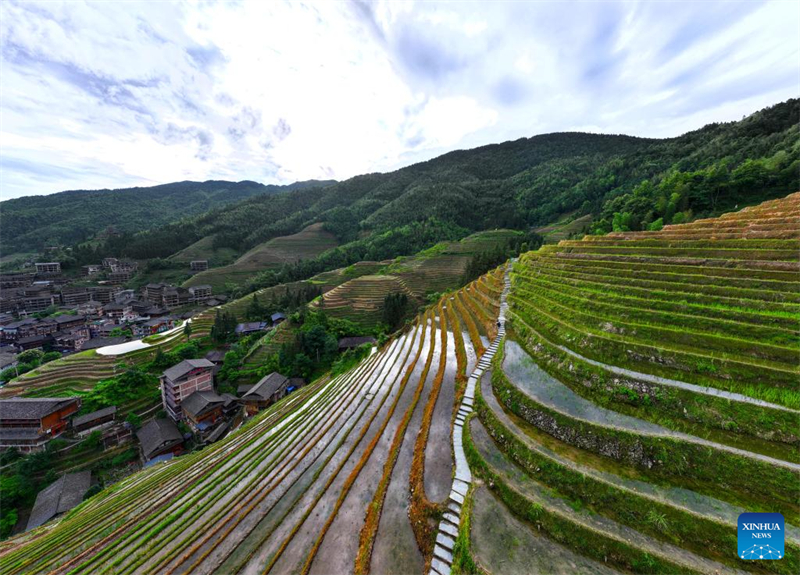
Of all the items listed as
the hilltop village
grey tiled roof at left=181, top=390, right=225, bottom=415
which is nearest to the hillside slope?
grey tiled roof at left=181, top=390, right=225, bottom=415

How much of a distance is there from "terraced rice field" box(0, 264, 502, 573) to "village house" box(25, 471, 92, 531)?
15.2ft

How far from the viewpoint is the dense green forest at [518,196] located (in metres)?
31.2

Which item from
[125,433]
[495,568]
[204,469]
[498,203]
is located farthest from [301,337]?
[498,203]

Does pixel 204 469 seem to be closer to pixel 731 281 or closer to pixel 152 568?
pixel 152 568

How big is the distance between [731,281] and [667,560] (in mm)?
10854

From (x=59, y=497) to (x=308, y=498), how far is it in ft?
91.1

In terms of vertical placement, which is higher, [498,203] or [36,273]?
[498,203]

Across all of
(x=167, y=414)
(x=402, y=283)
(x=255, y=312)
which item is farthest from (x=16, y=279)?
(x=402, y=283)

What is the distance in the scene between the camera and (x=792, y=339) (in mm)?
7754

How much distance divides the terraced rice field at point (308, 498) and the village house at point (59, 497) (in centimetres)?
465

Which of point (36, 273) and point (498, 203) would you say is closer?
point (36, 273)

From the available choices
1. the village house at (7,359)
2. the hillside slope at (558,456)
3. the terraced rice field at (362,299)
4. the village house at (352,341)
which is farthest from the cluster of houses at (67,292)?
the hillside slope at (558,456)

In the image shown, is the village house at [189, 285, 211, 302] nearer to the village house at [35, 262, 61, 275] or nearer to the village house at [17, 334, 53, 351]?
the village house at [17, 334, 53, 351]

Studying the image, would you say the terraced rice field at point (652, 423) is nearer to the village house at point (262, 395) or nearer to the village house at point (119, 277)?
the village house at point (262, 395)
